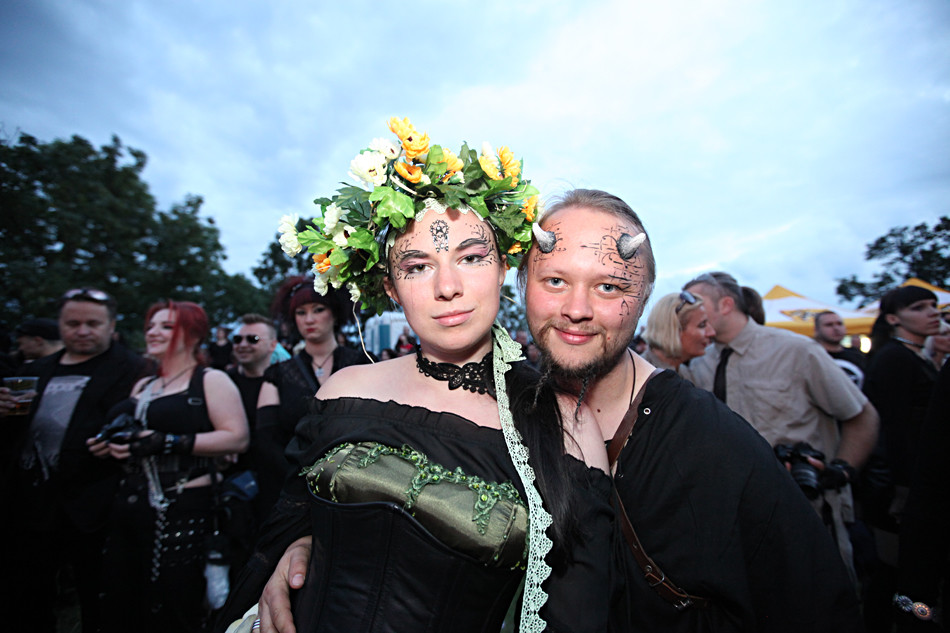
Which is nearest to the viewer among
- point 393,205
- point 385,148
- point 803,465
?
point 393,205

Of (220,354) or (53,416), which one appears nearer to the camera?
(53,416)

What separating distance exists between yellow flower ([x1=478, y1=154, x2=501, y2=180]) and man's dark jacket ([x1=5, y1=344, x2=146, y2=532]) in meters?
3.68

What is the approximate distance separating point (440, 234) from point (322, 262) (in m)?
0.59

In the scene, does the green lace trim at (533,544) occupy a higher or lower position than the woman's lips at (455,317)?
lower

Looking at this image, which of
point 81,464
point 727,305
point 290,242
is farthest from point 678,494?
point 81,464

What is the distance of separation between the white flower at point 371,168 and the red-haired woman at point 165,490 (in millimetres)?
2547

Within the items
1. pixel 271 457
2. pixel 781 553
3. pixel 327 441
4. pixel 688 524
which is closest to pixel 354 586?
pixel 327 441

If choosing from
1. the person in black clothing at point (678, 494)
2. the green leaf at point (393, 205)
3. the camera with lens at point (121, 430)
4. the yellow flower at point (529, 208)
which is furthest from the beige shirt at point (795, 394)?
the camera with lens at point (121, 430)

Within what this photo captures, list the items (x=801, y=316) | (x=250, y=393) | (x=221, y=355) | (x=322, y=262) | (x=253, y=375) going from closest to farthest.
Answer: (x=322, y=262) < (x=250, y=393) < (x=253, y=375) < (x=221, y=355) < (x=801, y=316)

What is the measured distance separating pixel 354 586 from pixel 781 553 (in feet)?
4.66

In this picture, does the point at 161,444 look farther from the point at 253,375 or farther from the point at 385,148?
the point at 385,148

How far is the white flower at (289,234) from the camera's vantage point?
184 centimetres

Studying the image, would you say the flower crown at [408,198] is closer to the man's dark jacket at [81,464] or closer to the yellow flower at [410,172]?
the yellow flower at [410,172]

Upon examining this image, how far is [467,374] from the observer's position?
160 cm
